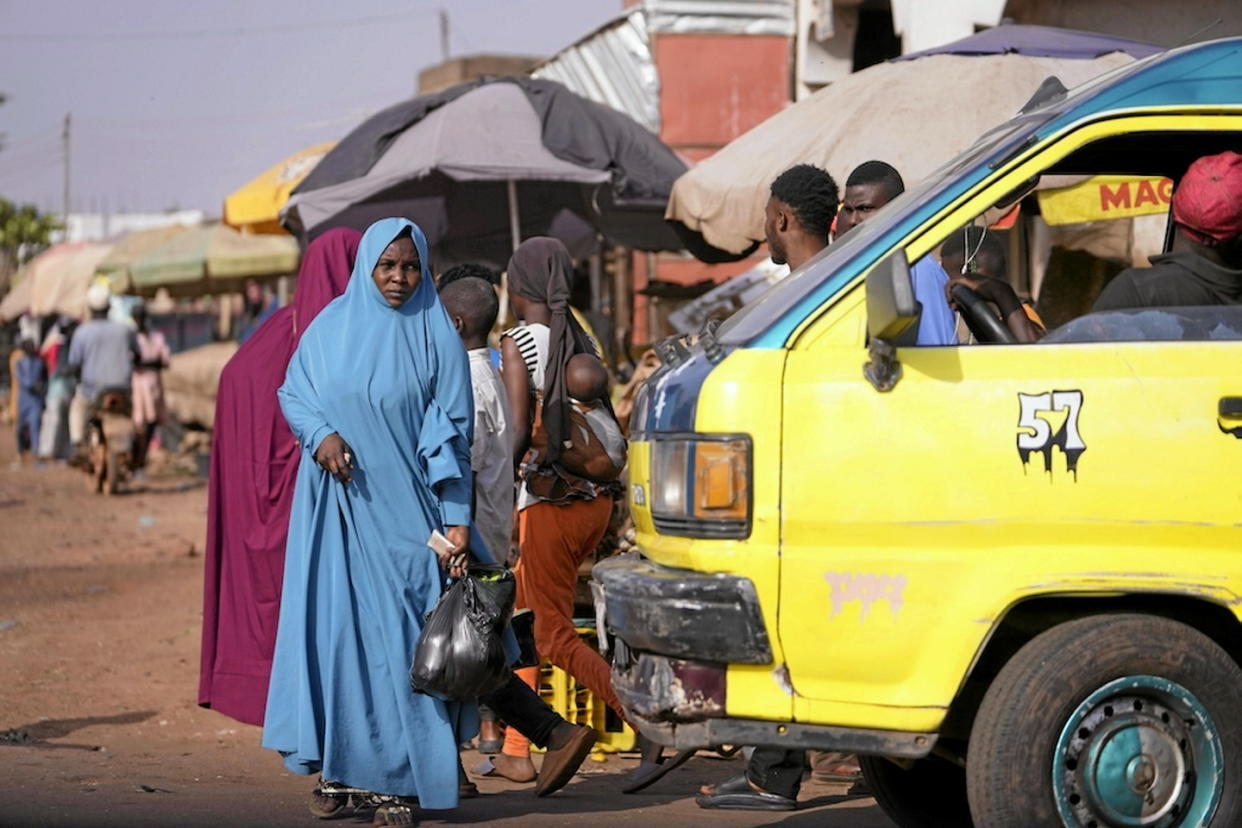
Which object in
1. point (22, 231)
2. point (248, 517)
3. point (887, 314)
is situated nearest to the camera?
point (887, 314)

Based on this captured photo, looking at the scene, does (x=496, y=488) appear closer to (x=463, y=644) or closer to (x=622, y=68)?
(x=463, y=644)

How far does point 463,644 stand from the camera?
551 centimetres

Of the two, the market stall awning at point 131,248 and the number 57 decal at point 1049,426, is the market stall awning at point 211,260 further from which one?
the number 57 decal at point 1049,426

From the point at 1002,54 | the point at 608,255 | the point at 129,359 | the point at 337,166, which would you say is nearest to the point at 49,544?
the point at 129,359

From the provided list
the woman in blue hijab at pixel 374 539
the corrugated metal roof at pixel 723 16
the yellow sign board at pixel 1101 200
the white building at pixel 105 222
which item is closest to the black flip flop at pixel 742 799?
the woman in blue hijab at pixel 374 539

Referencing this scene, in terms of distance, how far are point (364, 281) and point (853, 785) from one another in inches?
101

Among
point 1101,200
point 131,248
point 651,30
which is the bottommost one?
point 1101,200


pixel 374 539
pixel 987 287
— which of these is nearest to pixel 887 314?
pixel 987 287

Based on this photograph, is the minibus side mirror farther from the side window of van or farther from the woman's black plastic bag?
the woman's black plastic bag

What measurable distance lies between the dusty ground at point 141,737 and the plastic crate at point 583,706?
130mm

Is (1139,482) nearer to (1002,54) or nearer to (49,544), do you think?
(1002,54)

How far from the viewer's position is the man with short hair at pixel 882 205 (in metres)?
5.58

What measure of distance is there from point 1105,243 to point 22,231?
64865mm

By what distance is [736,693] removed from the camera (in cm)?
431
